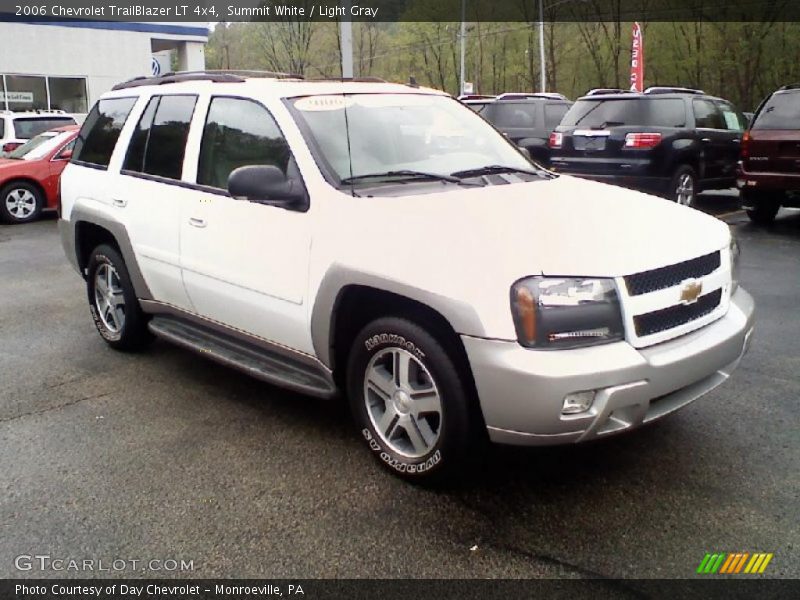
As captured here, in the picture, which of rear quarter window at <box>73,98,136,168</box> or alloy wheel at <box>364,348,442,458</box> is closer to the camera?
alloy wheel at <box>364,348,442,458</box>

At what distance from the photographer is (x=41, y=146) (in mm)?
13016

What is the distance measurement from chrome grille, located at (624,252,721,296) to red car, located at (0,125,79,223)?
11026mm

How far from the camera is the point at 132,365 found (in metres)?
5.20

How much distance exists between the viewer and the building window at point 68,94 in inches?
979

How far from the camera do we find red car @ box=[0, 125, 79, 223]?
12352mm

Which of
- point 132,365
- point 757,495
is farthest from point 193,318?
point 757,495

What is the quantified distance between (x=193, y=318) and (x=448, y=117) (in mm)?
1920

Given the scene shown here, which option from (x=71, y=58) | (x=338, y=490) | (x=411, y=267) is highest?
(x=71, y=58)

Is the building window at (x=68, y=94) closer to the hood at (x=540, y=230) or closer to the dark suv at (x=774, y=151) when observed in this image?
the dark suv at (x=774, y=151)

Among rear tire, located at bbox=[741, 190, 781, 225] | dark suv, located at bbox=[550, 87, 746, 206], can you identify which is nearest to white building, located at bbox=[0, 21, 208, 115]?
dark suv, located at bbox=[550, 87, 746, 206]

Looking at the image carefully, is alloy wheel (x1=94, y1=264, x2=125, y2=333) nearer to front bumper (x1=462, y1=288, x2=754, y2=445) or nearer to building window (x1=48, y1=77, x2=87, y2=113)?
front bumper (x1=462, y1=288, x2=754, y2=445)

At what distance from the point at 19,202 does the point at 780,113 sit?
11192 mm

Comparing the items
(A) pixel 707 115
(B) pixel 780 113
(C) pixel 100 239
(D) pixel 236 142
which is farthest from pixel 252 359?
(A) pixel 707 115

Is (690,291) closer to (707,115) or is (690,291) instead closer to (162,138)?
(162,138)
